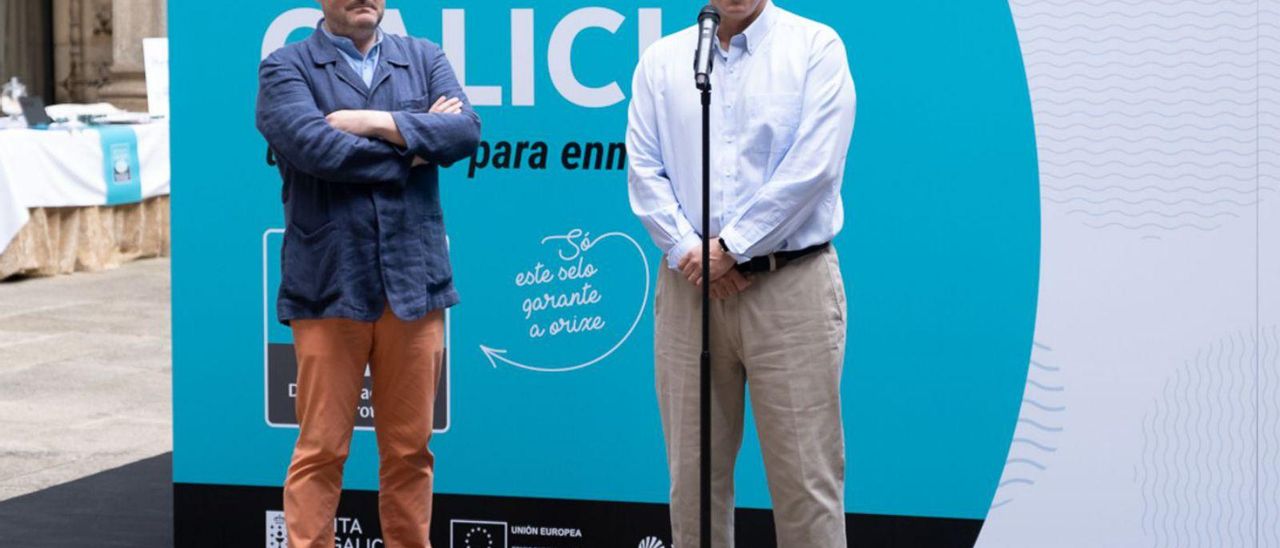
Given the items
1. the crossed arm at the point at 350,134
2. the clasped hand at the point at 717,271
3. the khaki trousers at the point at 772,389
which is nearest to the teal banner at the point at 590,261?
the crossed arm at the point at 350,134

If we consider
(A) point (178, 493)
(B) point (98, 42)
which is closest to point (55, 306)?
(A) point (178, 493)

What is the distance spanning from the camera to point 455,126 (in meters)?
3.95

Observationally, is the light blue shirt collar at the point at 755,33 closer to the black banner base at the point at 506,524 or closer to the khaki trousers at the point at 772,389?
the khaki trousers at the point at 772,389

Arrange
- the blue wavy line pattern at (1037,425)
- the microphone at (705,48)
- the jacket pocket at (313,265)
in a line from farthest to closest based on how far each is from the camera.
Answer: the blue wavy line pattern at (1037,425)
the jacket pocket at (313,265)
the microphone at (705,48)

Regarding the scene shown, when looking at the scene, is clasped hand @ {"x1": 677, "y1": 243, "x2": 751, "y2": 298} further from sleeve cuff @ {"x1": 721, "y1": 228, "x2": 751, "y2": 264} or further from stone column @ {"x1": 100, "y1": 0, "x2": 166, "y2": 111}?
stone column @ {"x1": 100, "y1": 0, "x2": 166, "y2": 111}

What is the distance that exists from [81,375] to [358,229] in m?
4.86

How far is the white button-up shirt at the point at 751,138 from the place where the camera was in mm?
3533

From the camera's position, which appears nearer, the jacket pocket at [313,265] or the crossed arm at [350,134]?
the crossed arm at [350,134]

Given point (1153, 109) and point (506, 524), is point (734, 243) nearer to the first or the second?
point (1153, 109)

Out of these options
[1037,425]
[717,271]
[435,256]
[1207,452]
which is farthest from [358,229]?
[1207,452]

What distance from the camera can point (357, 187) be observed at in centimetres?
397

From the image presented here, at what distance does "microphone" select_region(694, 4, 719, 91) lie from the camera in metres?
3.25

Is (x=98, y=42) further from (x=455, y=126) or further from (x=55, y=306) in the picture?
(x=455, y=126)

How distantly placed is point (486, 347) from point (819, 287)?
1255mm
